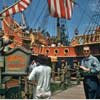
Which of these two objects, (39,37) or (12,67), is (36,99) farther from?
(39,37)

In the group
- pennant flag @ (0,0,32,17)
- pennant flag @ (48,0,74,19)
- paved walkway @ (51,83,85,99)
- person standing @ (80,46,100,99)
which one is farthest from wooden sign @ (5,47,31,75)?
pennant flag @ (48,0,74,19)

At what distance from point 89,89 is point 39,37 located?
3736cm

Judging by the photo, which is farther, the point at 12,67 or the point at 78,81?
the point at 78,81

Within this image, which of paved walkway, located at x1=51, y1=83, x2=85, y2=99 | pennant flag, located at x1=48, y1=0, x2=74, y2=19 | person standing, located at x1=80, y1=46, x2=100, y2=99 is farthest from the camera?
pennant flag, located at x1=48, y1=0, x2=74, y2=19

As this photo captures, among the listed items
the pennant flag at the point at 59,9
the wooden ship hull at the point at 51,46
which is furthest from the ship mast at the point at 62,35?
the pennant flag at the point at 59,9

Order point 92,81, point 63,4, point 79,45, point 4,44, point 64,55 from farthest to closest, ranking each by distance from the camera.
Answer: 1. point 64,55
2. point 79,45
3. point 63,4
4. point 4,44
5. point 92,81

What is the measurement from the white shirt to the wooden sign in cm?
193

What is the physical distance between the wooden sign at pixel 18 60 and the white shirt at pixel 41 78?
6.32ft

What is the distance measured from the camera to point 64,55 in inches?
1551

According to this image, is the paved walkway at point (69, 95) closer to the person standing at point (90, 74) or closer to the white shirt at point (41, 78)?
the person standing at point (90, 74)

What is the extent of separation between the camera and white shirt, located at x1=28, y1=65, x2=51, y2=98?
7.52 m

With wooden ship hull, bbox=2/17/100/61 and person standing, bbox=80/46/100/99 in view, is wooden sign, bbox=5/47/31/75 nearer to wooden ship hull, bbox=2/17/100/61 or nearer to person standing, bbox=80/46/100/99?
person standing, bbox=80/46/100/99

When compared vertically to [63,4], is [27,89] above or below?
below

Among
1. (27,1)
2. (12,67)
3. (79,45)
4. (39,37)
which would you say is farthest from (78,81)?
(39,37)
